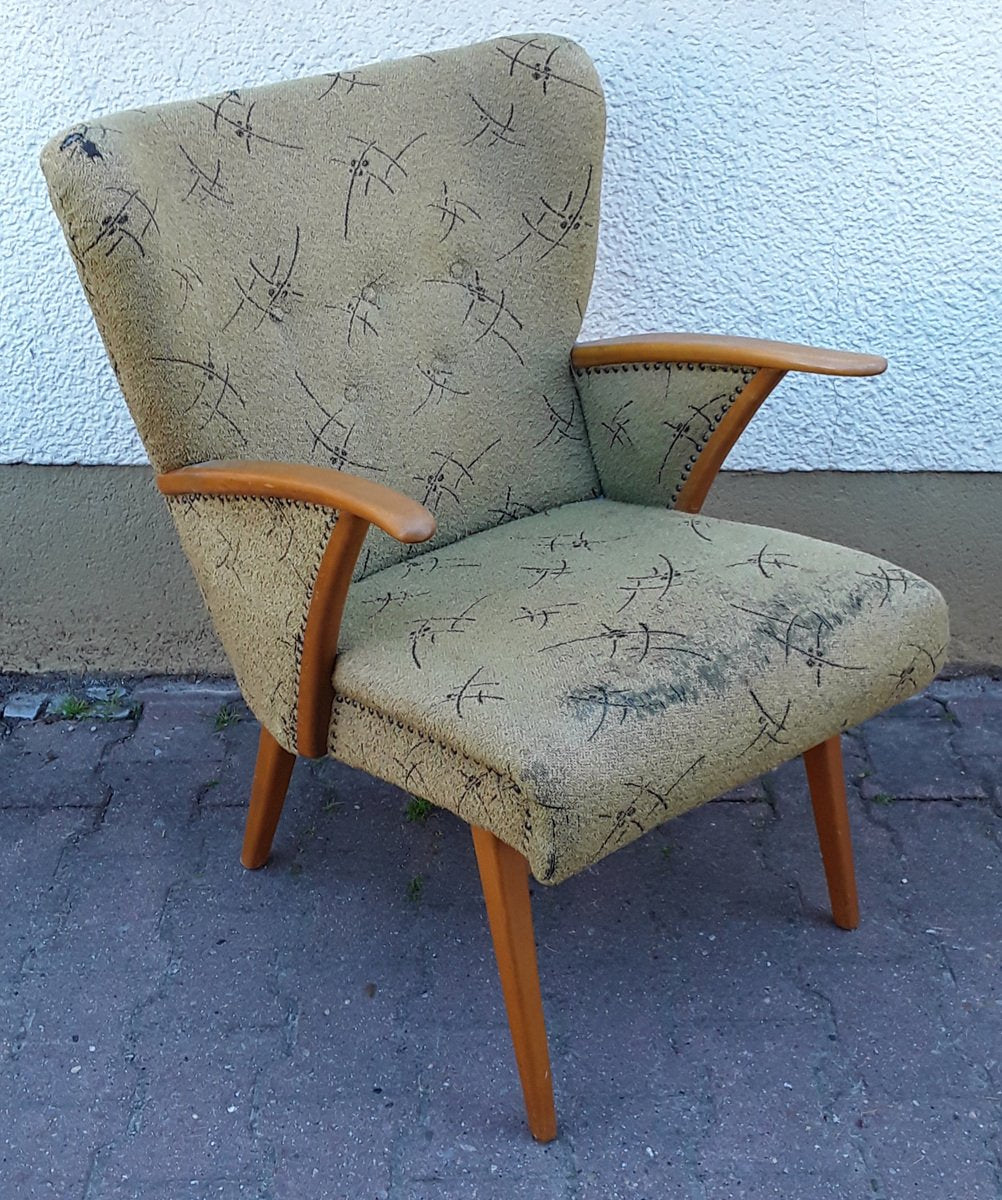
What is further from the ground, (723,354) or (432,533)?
(432,533)

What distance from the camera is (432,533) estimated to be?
1.24 meters

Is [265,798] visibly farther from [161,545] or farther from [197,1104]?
[161,545]

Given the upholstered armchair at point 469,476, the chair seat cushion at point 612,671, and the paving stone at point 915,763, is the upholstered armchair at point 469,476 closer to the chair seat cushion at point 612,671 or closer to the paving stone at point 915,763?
the chair seat cushion at point 612,671

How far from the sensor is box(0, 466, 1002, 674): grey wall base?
2.27 meters

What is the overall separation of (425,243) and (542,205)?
19cm

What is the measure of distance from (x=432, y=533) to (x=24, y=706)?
1.41 m

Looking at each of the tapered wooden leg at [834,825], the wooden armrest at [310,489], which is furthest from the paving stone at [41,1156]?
the tapered wooden leg at [834,825]

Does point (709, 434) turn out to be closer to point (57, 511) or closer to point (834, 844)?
point (834, 844)

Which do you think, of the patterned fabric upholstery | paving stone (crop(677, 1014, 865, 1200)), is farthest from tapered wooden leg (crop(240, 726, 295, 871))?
paving stone (crop(677, 1014, 865, 1200))

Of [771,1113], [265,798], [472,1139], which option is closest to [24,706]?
[265,798]

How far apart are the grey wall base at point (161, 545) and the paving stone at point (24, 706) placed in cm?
7

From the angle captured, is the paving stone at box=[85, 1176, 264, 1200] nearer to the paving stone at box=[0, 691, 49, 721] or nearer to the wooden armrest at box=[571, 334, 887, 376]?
the paving stone at box=[0, 691, 49, 721]

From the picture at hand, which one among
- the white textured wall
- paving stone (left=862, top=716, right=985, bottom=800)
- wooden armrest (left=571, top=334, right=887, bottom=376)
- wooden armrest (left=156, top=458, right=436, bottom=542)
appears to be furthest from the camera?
paving stone (left=862, top=716, right=985, bottom=800)

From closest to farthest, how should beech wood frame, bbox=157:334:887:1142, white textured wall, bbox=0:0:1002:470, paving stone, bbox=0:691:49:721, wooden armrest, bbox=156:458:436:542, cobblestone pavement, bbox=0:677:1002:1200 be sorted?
1. wooden armrest, bbox=156:458:436:542
2. beech wood frame, bbox=157:334:887:1142
3. cobblestone pavement, bbox=0:677:1002:1200
4. white textured wall, bbox=0:0:1002:470
5. paving stone, bbox=0:691:49:721
